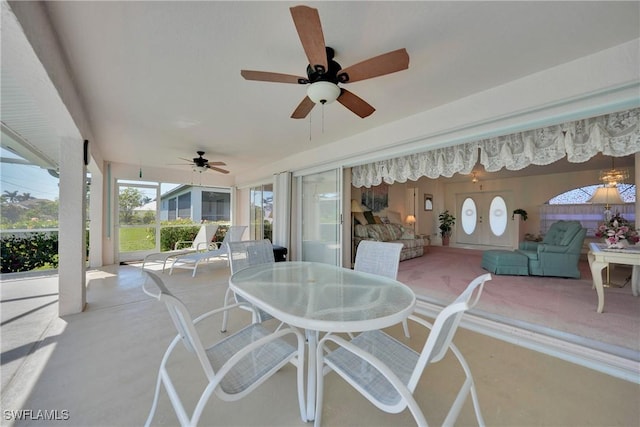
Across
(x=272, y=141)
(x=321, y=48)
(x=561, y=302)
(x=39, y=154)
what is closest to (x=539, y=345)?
(x=561, y=302)

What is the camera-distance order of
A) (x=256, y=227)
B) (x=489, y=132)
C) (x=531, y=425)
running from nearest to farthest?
(x=531, y=425) < (x=489, y=132) < (x=256, y=227)

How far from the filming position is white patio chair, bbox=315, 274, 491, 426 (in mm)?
880

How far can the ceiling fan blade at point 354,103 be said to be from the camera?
5.95 feet

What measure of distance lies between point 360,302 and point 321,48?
147cm

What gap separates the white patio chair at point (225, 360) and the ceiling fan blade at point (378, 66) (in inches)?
62.8

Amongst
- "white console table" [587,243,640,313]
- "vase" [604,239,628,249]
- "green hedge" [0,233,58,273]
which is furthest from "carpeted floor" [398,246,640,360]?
"green hedge" [0,233,58,273]

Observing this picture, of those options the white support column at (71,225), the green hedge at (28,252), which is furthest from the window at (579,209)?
the green hedge at (28,252)

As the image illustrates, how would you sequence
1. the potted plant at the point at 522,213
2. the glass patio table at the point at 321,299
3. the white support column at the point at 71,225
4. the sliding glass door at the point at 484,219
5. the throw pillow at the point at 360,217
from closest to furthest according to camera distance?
the glass patio table at the point at 321,299 < the white support column at the point at 71,225 < the throw pillow at the point at 360,217 < the potted plant at the point at 522,213 < the sliding glass door at the point at 484,219

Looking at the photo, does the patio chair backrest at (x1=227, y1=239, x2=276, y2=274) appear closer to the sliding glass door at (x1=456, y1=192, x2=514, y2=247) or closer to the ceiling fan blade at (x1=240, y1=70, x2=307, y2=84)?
the ceiling fan blade at (x1=240, y1=70, x2=307, y2=84)

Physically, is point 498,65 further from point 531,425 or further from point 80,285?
point 80,285

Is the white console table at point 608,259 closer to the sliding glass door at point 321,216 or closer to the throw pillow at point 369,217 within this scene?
the sliding glass door at point 321,216

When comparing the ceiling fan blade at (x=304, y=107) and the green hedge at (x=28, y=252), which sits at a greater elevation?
the ceiling fan blade at (x=304, y=107)

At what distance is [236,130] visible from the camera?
11.4 ft

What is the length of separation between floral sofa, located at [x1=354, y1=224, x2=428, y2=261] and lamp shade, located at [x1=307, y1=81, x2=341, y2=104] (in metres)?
3.94
